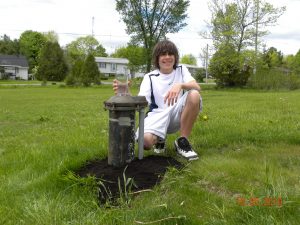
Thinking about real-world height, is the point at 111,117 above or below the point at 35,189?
above

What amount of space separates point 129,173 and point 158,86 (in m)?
1.27

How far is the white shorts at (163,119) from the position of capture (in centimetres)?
427

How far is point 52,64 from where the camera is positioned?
59.8 metres

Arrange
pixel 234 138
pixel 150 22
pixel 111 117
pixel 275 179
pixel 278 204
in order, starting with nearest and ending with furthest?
pixel 278 204 → pixel 275 179 → pixel 111 117 → pixel 234 138 → pixel 150 22

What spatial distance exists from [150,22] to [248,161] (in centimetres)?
4118

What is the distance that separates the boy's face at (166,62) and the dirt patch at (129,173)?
3.36 feet

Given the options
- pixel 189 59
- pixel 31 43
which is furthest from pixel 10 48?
pixel 189 59

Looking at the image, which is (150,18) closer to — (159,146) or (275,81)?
(275,81)

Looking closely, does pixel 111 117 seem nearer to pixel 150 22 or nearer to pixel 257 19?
pixel 257 19

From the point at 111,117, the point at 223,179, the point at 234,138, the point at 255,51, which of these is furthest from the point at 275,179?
the point at 255,51

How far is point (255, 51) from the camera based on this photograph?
36.6 meters

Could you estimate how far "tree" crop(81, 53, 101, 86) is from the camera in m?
40.8
